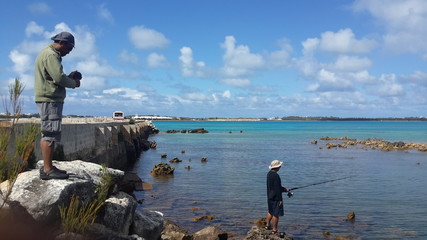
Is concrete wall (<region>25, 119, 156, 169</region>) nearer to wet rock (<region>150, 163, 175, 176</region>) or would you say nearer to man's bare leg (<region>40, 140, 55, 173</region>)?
wet rock (<region>150, 163, 175, 176</region>)

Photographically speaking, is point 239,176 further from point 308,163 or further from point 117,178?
point 117,178

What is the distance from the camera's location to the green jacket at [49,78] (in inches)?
269

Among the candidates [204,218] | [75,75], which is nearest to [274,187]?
[204,218]

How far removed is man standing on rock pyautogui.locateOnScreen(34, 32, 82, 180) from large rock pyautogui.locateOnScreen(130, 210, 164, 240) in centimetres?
240

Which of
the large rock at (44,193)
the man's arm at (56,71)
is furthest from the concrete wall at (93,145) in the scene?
the man's arm at (56,71)

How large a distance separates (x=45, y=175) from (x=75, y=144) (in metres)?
10.6

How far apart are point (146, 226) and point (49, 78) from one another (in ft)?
12.8

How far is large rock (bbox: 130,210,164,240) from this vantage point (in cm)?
877

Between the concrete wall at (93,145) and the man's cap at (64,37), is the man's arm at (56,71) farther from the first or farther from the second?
the concrete wall at (93,145)

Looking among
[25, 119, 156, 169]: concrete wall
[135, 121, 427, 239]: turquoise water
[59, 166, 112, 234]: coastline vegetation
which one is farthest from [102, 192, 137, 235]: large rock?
[135, 121, 427, 239]: turquoise water

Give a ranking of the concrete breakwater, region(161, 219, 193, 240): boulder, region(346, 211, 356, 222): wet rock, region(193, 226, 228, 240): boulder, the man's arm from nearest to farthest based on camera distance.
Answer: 1. the man's arm
2. region(161, 219, 193, 240): boulder
3. region(193, 226, 228, 240): boulder
4. region(346, 211, 356, 222): wet rock
5. the concrete breakwater

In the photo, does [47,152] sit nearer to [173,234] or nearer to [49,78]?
[49,78]

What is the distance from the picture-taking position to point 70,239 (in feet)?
21.7

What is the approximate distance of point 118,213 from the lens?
8.07 meters
